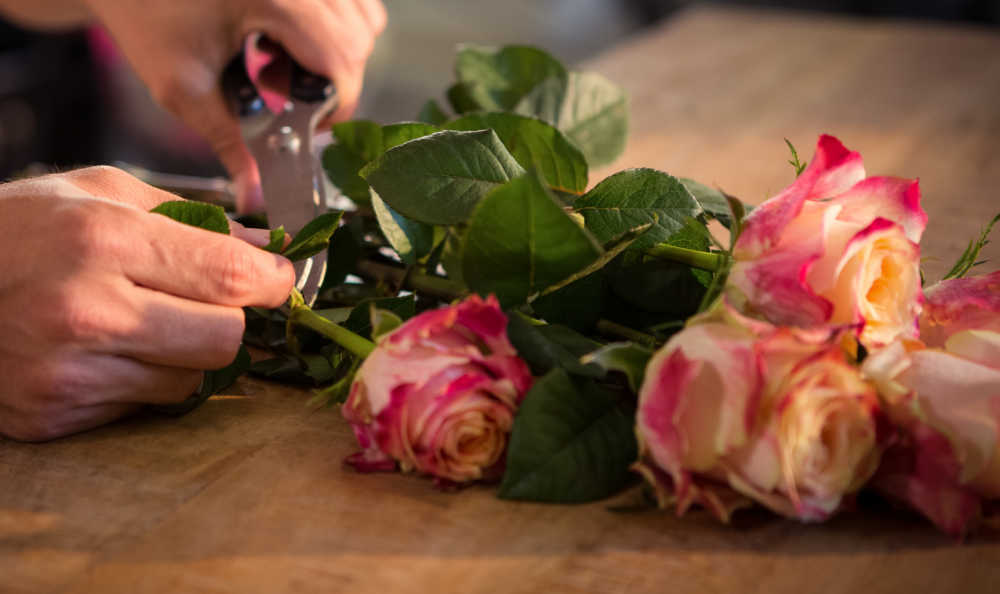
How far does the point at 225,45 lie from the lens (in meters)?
0.65

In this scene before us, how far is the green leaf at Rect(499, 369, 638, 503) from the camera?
34cm

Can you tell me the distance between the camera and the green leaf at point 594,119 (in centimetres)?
61

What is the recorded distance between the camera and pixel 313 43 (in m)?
0.62

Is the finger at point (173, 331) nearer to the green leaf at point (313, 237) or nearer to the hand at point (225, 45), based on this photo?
the green leaf at point (313, 237)

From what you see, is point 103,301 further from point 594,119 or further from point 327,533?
point 594,119

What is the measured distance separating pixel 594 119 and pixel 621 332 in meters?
0.23

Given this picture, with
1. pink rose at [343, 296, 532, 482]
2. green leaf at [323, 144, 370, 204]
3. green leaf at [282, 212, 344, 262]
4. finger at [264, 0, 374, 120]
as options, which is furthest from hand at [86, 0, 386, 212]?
pink rose at [343, 296, 532, 482]

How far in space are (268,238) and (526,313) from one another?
133mm

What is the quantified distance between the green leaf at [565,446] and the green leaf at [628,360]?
0.08 ft

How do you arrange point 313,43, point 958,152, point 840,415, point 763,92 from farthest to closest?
point 763,92, point 958,152, point 313,43, point 840,415

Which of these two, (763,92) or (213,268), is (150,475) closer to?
(213,268)

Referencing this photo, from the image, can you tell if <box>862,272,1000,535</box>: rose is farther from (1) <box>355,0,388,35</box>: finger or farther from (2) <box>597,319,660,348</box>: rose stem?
(1) <box>355,0,388,35</box>: finger

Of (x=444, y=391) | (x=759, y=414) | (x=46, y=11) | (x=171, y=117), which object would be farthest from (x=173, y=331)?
(x=171, y=117)

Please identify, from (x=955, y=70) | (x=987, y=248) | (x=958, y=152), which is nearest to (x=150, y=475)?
(x=987, y=248)
